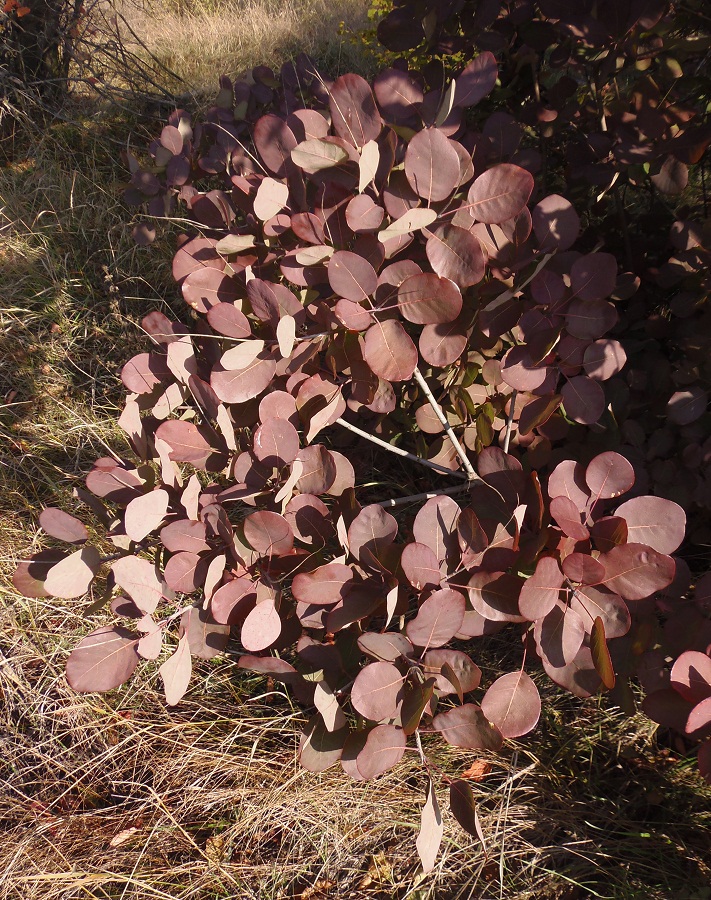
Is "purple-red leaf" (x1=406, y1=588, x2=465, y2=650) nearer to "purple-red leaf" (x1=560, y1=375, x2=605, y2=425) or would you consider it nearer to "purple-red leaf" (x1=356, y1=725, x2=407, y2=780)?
"purple-red leaf" (x1=356, y1=725, x2=407, y2=780)

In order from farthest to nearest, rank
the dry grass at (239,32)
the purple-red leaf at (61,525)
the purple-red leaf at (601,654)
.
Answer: the dry grass at (239,32), the purple-red leaf at (61,525), the purple-red leaf at (601,654)

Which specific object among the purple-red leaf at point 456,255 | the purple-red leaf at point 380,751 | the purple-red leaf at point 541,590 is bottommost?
the purple-red leaf at point 380,751

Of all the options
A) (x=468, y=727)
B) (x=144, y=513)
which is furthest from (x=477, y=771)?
(x=144, y=513)

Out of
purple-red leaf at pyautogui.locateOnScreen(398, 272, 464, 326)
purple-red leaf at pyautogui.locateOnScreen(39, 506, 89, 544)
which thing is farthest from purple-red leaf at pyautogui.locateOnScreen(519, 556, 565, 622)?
purple-red leaf at pyautogui.locateOnScreen(39, 506, 89, 544)

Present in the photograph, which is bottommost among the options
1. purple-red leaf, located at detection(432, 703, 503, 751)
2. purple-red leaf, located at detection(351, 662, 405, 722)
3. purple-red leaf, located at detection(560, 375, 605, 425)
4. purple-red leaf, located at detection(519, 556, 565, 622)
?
purple-red leaf, located at detection(432, 703, 503, 751)

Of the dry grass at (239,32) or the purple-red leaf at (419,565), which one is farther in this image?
the dry grass at (239,32)

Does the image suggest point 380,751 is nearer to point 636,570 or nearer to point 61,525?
point 636,570

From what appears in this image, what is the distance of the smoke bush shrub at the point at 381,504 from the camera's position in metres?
0.91

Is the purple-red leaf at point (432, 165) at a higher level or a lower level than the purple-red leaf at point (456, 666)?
higher

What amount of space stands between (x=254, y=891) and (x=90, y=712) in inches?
25.4

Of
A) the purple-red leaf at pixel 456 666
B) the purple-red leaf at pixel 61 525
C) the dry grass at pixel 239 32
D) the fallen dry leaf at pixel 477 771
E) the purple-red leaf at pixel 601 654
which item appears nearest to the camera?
the purple-red leaf at pixel 601 654

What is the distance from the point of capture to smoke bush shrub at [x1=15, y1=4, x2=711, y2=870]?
0.91 m

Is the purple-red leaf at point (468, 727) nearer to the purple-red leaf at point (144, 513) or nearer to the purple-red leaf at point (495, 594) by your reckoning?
the purple-red leaf at point (495, 594)

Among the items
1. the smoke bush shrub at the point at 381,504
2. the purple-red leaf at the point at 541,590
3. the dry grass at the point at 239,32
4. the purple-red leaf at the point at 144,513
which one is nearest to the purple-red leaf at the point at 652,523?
the smoke bush shrub at the point at 381,504
